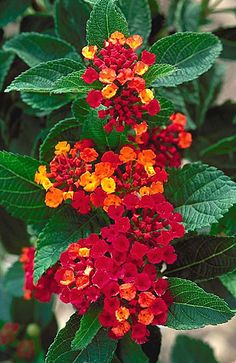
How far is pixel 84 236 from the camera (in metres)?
0.85

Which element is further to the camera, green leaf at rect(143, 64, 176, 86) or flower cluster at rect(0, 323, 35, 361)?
flower cluster at rect(0, 323, 35, 361)

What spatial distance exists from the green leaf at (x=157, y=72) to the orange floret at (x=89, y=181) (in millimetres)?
115

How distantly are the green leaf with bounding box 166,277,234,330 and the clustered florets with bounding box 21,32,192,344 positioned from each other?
0.01 metres

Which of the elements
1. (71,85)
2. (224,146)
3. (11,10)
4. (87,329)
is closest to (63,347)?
(87,329)

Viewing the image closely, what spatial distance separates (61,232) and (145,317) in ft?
0.53

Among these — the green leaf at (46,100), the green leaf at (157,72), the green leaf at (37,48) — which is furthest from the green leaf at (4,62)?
the green leaf at (157,72)

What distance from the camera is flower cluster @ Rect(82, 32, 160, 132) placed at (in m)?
0.73

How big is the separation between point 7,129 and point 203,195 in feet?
1.68

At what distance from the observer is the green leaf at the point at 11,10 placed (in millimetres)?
1192

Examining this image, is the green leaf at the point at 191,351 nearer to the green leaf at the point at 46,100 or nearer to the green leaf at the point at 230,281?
the green leaf at the point at 230,281

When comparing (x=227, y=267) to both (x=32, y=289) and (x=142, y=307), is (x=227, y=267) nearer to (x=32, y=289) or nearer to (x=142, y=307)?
(x=142, y=307)

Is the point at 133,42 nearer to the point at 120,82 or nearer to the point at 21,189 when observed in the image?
the point at 120,82

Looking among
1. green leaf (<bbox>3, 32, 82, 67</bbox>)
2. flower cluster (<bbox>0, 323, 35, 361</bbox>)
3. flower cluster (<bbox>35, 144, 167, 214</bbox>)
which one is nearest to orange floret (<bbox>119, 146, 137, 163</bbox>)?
flower cluster (<bbox>35, 144, 167, 214</bbox>)

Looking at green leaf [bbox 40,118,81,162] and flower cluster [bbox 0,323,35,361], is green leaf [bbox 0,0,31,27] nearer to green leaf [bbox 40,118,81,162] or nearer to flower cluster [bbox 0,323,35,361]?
green leaf [bbox 40,118,81,162]
